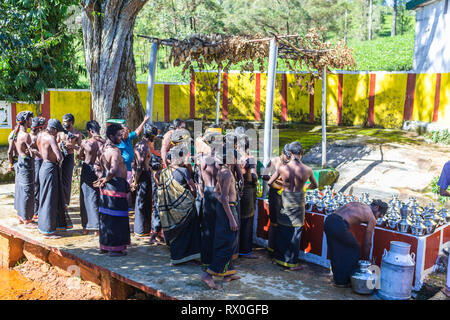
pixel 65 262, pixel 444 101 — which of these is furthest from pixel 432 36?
pixel 65 262

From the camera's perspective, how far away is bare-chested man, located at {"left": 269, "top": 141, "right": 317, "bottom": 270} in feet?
18.5

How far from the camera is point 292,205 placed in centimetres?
566

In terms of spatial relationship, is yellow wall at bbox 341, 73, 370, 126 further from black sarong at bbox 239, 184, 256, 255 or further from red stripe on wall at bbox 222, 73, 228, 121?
black sarong at bbox 239, 184, 256, 255

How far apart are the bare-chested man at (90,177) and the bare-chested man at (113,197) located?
821mm

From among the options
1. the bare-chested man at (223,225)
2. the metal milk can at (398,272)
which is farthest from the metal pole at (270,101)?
the metal milk can at (398,272)

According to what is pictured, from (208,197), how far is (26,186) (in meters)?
3.76

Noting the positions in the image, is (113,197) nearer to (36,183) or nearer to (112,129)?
(112,129)

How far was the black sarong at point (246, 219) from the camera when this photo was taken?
242 inches

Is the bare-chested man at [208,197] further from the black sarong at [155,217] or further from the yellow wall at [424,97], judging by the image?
the yellow wall at [424,97]

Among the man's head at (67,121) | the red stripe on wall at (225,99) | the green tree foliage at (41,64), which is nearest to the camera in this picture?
the man's head at (67,121)

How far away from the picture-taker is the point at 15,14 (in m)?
6.32

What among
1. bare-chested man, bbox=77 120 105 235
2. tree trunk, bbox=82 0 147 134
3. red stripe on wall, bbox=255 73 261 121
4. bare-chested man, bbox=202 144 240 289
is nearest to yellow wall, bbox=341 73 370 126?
red stripe on wall, bbox=255 73 261 121
